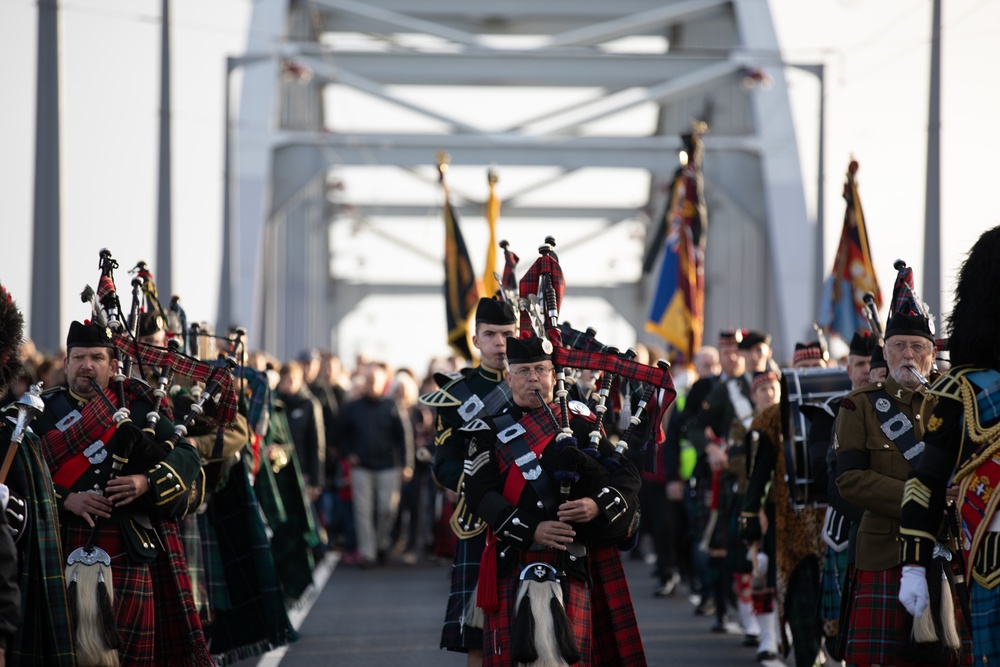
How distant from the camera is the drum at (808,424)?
772 centimetres

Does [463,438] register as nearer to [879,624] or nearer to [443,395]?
[443,395]

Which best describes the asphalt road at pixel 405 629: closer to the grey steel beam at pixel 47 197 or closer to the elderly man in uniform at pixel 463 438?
the elderly man in uniform at pixel 463 438

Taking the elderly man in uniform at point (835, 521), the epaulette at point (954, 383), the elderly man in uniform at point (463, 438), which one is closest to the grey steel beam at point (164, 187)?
the elderly man in uniform at point (463, 438)

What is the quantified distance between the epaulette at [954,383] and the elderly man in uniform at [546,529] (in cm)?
133

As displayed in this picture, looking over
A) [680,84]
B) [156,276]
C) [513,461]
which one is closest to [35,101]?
[156,276]

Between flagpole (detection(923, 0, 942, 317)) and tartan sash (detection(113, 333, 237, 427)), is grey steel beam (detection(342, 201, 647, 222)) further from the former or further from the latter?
tartan sash (detection(113, 333, 237, 427))

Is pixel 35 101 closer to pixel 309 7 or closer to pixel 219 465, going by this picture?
pixel 219 465

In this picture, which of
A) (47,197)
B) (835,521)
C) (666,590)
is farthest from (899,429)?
(47,197)

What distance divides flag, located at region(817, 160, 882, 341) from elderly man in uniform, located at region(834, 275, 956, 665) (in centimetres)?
488

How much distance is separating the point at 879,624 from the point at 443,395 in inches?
85.4

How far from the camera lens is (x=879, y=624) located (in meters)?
6.52

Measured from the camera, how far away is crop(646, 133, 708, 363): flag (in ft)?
47.5

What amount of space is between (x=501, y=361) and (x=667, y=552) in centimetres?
660

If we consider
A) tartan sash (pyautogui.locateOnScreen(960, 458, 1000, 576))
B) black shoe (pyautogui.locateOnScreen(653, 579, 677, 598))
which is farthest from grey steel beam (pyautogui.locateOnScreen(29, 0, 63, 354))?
tartan sash (pyautogui.locateOnScreen(960, 458, 1000, 576))
